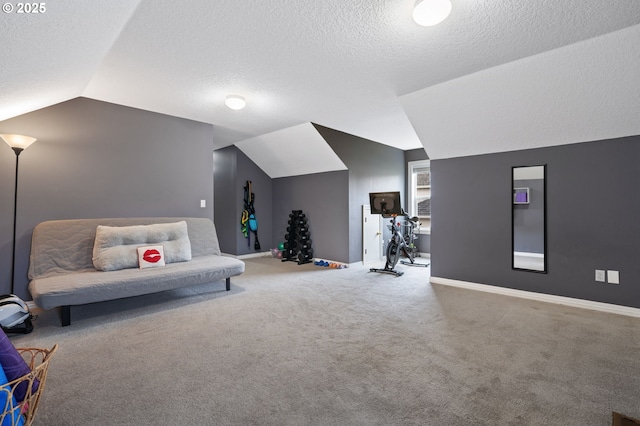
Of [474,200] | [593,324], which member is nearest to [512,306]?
[593,324]

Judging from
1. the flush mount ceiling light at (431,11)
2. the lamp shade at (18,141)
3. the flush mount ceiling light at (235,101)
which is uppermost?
the flush mount ceiling light at (235,101)

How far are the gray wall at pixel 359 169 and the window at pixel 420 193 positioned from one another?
67 centimetres

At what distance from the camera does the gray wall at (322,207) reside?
564cm

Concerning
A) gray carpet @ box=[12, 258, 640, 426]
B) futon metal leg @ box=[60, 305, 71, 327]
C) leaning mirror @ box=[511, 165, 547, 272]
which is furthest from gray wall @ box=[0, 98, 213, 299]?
leaning mirror @ box=[511, 165, 547, 272]

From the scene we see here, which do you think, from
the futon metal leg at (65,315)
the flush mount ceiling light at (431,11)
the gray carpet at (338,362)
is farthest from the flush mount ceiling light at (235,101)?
the futon metal leg at (65,315)

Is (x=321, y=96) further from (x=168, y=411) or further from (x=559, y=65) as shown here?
(x=168, y=411)

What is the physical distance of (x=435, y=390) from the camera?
5.94 feet

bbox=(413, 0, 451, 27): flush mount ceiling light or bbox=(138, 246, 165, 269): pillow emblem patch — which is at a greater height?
bbox=(413, 0, 451, 27): flush mount ceiling light

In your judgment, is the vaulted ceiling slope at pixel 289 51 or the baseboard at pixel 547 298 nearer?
the vaulted ceiling slope at pixel 289 51

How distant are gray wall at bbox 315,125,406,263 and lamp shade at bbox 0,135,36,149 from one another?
3570mm

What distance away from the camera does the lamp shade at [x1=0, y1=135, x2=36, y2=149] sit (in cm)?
295

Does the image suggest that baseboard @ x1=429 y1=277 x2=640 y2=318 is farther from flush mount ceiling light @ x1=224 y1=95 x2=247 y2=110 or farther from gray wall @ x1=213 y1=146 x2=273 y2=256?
gray wall @ x1=213 y1=146 x2=273 y2=256

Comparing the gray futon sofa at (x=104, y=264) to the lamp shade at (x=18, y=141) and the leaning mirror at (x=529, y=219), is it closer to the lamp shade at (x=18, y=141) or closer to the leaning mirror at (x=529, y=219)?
the lamp shade at (x=18, y=141)

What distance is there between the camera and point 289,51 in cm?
262
